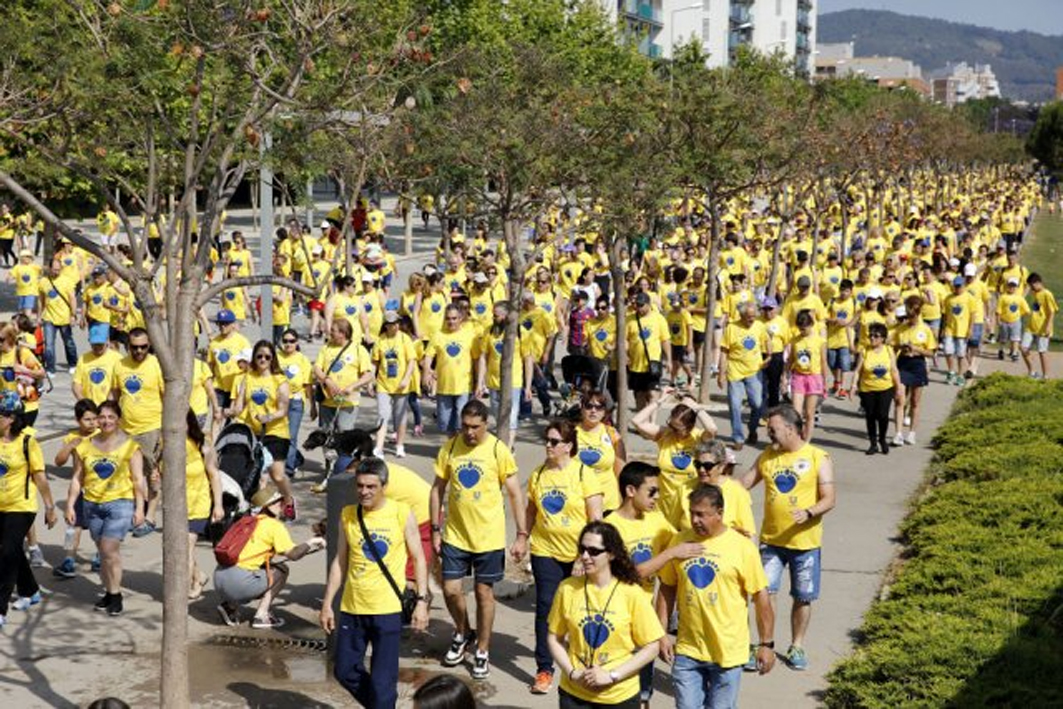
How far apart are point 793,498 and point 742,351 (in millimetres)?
6985

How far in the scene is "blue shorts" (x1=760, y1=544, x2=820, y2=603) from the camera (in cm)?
944

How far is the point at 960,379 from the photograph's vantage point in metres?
21.6

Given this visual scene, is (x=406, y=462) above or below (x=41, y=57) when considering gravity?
below

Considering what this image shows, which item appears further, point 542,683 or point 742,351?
point 742,351

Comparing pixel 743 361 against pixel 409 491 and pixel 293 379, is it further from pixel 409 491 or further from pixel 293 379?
pixel 409 491

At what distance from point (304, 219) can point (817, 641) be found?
32.6 metres

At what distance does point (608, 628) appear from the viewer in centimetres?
705

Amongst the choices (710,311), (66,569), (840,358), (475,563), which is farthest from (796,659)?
(840,358)

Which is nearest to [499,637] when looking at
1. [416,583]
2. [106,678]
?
[416,583]

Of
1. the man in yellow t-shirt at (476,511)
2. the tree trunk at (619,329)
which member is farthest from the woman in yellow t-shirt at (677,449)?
the tree trunk at (619,329)

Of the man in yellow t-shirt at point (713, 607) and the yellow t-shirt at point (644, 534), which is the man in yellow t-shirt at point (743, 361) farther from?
the man in yellow t-shirt at point (713, 607)

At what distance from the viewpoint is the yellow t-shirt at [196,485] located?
1074 cm

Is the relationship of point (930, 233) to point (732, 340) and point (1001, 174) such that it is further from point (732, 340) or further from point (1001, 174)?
point (1001, 174)

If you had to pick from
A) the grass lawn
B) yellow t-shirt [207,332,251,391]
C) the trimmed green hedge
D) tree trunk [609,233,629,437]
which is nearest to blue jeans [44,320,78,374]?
yellow t-shirt [207,332,251,391]
